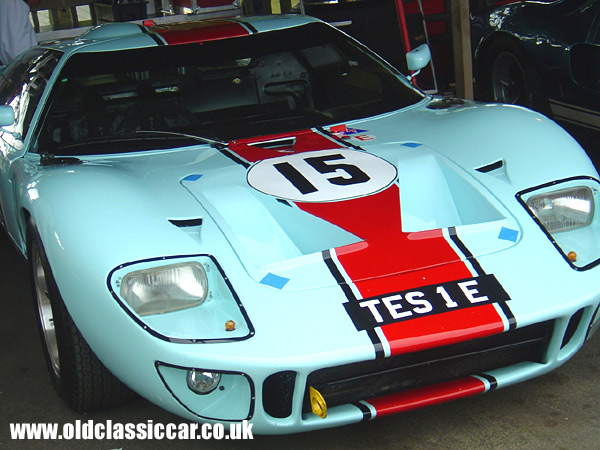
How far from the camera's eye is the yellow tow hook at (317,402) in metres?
1.92

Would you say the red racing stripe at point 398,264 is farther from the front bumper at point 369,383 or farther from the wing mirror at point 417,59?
the wing mirror at point 417,59

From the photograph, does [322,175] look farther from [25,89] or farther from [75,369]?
[25,89]

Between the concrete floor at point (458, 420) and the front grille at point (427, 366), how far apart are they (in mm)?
213

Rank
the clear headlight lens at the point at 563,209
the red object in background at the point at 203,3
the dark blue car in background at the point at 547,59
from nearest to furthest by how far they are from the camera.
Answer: the clear headlight lens at the point at 563,209 → the dark blue car in background at the point at 547,59 → the red object in background at the point at 203,3

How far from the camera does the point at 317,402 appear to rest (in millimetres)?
1929

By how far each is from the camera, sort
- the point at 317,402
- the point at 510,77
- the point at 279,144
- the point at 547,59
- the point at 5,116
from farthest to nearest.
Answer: the point at 510,77 → the point at 547,59 → the point at 5,116 → the point at 279,144 → the point at 317,402

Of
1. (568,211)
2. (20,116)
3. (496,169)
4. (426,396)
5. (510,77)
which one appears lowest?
(426,396)

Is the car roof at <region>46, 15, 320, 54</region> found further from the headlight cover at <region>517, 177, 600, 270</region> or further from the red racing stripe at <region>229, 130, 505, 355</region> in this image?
the headlight cover at <region>517, 177, 600, 270</region>

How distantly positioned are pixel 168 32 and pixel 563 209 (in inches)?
71.5

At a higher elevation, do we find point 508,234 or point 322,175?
point 322,175

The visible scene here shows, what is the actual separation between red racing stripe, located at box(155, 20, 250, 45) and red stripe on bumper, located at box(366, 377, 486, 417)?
5.88ft

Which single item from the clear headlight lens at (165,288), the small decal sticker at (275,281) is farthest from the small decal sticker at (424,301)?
the clear headlight lens at (165,288)

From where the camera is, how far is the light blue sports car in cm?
194

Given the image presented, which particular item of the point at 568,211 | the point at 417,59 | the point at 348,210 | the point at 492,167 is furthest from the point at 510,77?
the point at 348,210
